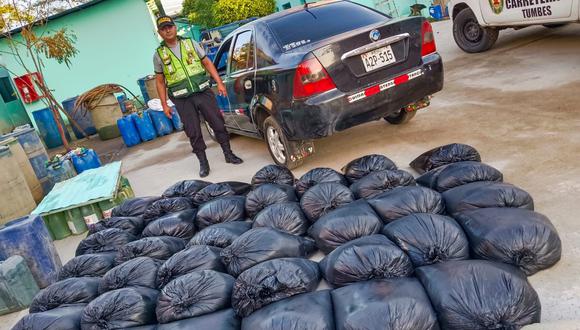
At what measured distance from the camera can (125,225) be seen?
12.6ft

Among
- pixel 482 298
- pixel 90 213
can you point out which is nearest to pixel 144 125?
pixel 90 213

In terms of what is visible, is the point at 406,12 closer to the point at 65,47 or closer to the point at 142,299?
the point at 65,47

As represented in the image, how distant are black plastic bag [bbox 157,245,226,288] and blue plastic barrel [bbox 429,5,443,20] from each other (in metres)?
13.9

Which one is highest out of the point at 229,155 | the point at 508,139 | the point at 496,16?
the point at 496,16

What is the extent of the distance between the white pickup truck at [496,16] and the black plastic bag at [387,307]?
5455mm

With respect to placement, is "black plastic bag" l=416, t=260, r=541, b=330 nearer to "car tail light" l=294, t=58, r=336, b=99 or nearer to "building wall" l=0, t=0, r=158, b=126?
"car tail light" l=294, t=58, r=336, b=99

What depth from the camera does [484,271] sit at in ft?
6.43

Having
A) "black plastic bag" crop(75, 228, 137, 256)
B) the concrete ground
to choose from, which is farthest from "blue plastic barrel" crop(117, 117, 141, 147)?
"black plastic bag" crop(75, 228, 137, 256)

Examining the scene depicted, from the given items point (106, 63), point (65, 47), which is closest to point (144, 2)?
point (106, 63)

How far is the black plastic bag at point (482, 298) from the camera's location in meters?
1.81

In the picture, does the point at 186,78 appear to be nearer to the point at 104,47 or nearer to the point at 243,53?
the point at 243,53

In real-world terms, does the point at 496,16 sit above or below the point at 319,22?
below

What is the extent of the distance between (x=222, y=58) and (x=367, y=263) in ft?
15.1

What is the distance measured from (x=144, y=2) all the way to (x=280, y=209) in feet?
41.6
